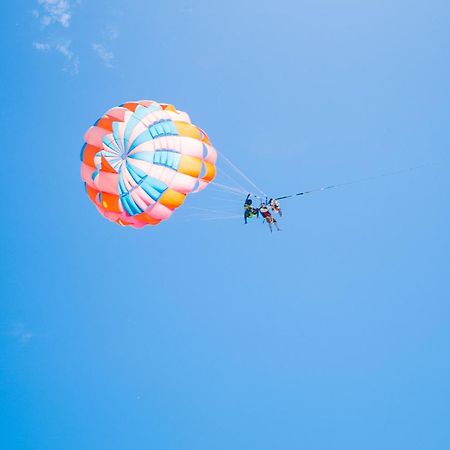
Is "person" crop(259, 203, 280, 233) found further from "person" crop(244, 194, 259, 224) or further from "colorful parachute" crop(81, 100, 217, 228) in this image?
"colorful parachute" crop(81, 100, 217, 228)

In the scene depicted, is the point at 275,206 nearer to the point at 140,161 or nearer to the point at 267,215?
the point at 267,215

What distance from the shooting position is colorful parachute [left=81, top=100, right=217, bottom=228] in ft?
43.8

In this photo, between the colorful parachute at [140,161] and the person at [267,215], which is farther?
the person at [267,215]

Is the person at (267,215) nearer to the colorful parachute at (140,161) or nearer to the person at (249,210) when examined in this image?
the person at (249,210)

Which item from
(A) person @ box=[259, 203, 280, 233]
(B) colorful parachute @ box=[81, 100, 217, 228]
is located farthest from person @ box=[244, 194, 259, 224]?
(B) colorful parachute @ box=[81, 100, 217, 228]

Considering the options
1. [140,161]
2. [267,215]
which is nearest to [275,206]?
[267,215]

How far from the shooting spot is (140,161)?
13320 millimetres

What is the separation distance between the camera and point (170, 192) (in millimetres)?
13664

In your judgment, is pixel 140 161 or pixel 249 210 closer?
pixel 140 161

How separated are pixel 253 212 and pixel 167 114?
4486 mm

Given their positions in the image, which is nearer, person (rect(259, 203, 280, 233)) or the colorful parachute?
the colorful parachute

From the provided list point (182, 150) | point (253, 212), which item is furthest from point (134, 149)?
point (253, 212)

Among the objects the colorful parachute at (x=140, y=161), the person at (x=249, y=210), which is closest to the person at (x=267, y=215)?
the person at (x=249, y=210)

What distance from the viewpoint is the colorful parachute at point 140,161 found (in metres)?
13.3
